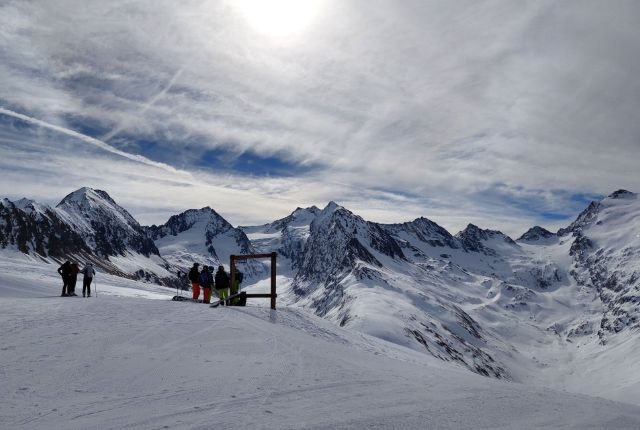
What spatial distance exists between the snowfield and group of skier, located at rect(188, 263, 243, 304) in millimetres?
7866

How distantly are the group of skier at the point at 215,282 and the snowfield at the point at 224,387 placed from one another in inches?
310

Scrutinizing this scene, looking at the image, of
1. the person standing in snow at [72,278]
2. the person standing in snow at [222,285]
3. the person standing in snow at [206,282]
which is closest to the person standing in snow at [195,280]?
the person standing in snow at [206,282]

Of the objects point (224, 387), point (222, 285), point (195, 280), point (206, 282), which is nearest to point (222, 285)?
point (222, 285)

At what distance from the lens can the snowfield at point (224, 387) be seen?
822 cm

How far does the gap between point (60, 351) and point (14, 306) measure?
7.63 metres

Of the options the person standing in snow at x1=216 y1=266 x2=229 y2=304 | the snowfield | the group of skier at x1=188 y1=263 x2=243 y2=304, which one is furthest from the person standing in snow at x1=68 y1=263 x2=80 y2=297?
the snowfield

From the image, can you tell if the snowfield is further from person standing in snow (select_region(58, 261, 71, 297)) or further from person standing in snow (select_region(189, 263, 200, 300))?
person standing in snow (select_region(58, 261, 71, 297))

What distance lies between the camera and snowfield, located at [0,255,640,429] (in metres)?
8.22

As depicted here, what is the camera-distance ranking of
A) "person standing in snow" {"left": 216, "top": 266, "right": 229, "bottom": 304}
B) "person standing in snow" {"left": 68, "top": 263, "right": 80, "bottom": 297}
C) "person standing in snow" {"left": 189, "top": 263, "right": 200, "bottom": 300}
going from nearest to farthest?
1. "person standing in snow" {"left": 216, "top": 266, "right": 229, "bottom": 304}
2. "person standing in snow" {"left": 68, "top": 263, "right": 80, "bottom": 297}
3. "person standing in snow" {"left": 189, "top": 263, "right": 200, "bottom": 300}

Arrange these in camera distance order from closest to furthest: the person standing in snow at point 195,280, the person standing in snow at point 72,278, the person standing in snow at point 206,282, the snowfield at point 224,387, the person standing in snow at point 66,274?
the snowfield at point 224,387
the person standing in snow at point 206,282
the person standing in snow at point 66,274
the person standing in snow at point 72,278
the person standing in snow at point 195,280

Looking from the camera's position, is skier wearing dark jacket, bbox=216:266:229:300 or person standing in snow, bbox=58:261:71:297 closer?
skier wearing dark jacket, bbox=216:266:229:300

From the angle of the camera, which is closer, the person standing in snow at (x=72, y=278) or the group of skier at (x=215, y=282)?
the group of skier at (x=215, y=282)

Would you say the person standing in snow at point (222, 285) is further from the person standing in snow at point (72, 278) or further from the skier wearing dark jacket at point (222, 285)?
the person standing in snow at point (72, 278)

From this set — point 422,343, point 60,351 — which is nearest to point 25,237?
point 422,343
